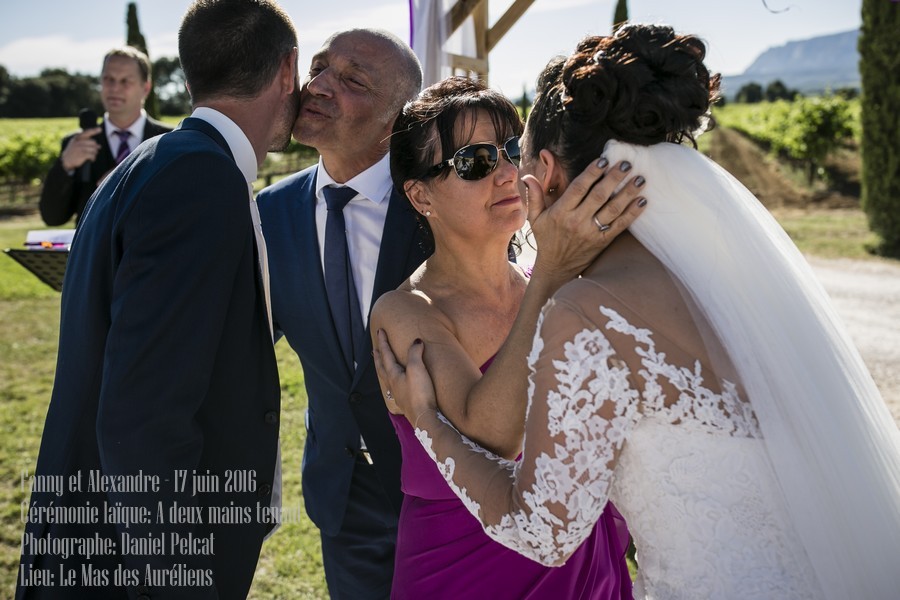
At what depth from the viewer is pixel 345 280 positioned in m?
2.88

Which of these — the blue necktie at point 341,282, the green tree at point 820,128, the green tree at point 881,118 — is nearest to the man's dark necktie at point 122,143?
the blue necktie at point 341,282

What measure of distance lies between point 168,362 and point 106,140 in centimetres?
548

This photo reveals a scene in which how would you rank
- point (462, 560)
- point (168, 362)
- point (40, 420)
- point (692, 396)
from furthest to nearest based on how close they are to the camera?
point (40, 420) < point (462, 560) < point (168, 362) < point (692, 396)

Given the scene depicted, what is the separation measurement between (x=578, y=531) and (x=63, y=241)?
9.27 ft

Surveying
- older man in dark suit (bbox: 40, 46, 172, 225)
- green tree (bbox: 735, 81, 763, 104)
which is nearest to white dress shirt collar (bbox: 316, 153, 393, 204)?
older man in dark suit (bbox: 40, 46, 172, 225)

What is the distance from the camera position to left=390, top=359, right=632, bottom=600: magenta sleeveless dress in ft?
6.98

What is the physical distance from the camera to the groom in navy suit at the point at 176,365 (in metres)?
1.87

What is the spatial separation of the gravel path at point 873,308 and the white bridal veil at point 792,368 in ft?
18.4

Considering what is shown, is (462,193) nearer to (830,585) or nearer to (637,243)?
(637,243)

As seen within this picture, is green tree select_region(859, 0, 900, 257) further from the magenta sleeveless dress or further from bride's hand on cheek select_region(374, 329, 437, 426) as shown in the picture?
bride's hand on cheek select_region(374, 329, 437, 426)

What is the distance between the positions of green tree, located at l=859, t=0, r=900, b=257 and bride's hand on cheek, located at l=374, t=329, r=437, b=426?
13.7m

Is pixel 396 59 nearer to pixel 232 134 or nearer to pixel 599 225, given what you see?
pixel 232 134

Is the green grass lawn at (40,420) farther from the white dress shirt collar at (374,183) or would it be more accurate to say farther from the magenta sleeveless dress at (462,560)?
the white dress shirt collar at (374,183)

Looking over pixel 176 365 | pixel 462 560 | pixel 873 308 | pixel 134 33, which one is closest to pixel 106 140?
pixel 176 365
